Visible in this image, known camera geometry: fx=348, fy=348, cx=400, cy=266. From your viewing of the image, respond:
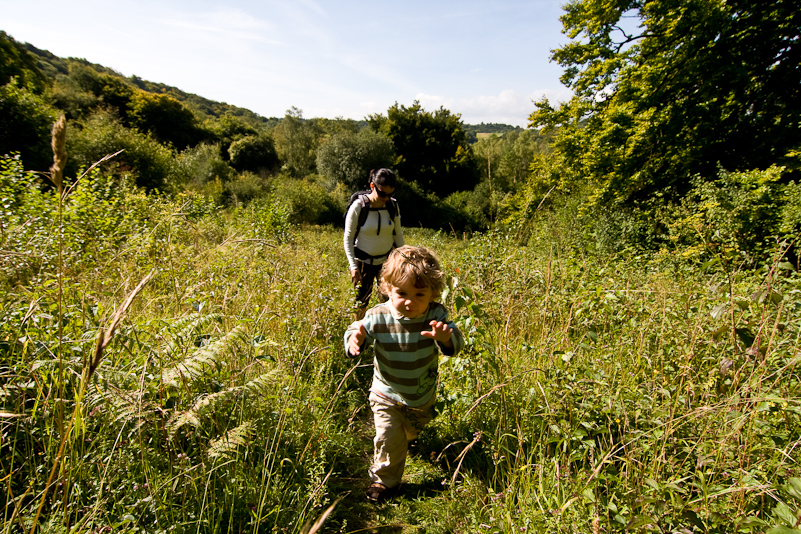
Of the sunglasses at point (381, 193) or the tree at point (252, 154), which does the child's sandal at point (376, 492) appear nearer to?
the sunglasses at point (381, 193)

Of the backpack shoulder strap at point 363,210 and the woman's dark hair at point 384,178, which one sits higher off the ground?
the woman's dark hair at point 384,178

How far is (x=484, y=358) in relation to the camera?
7.88ft

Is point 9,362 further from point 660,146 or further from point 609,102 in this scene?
point 609,102

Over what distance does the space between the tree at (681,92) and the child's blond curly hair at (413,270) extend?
31.3ft

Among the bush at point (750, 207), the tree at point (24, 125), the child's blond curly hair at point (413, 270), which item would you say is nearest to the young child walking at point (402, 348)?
the child's blond curly hair at point (413, 270)

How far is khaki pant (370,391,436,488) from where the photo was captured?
207 cm

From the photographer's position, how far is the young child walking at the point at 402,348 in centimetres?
190

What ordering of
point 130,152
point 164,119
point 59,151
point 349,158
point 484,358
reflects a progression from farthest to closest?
point 164,119
point 349,158
point 130,152
point 484,358
point 59,151

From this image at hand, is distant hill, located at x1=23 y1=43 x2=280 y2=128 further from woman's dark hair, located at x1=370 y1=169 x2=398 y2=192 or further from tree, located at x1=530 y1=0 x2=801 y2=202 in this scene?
woman's dark hair, located at x1=370 y1=169 x2=398 y2=192

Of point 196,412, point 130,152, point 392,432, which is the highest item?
point 130,152

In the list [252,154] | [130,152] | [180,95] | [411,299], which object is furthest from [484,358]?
[180,95]

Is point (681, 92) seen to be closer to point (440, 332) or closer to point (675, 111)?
point (675, 111)

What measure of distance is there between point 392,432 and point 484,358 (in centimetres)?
79

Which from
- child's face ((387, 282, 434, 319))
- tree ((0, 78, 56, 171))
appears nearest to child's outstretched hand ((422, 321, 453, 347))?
child's face ((387, 282, 434, 319))
